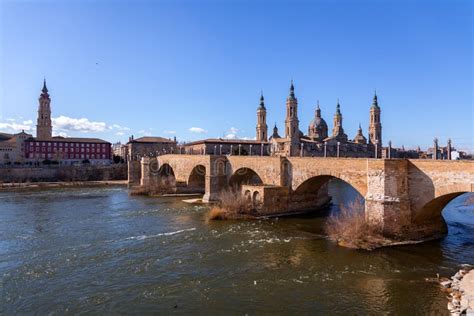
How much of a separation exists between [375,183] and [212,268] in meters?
10.6

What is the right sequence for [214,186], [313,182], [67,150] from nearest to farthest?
[313,182], [214,186], [67,150]

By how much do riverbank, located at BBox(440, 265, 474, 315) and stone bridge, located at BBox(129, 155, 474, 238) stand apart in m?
4.62

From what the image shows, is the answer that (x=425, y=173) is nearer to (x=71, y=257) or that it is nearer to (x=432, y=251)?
(x=432, y=251)

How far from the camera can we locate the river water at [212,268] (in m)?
13.7

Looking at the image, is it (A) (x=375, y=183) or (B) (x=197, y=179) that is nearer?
(A) (x=375, y=183)

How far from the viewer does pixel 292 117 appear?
89.5m

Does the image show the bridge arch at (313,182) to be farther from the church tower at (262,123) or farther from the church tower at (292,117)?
the church tower at (262,123)

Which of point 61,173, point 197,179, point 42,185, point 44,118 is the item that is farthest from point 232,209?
point 44,118

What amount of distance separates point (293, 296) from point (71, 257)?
37.8ft

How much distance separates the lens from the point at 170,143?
89812mm

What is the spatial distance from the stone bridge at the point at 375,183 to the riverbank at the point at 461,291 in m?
4.62

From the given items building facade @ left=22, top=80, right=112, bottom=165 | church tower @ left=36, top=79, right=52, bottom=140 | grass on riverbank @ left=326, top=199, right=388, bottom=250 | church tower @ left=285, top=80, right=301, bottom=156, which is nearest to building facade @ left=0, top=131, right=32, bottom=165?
building facade @ left=22, top=80, right=112, bottom=165

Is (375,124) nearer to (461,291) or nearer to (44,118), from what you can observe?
(44,118)

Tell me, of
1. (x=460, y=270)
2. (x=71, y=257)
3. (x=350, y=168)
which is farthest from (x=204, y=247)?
(x=460, y=270)
